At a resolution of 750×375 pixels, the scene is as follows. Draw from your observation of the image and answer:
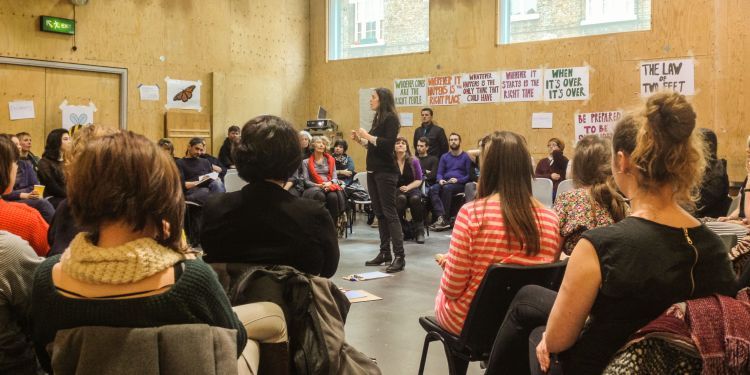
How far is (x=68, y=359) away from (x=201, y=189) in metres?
5.92

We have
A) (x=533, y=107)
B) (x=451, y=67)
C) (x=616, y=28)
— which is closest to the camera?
(x=616, y=28)

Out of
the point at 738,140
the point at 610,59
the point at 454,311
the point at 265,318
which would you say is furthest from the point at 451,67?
the point at 265,318

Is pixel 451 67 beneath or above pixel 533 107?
above

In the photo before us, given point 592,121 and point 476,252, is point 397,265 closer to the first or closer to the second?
point 476,252

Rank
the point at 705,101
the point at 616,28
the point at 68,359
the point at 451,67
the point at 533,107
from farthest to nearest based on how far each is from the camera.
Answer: the point at 451,67 → the point at 533,107 → the point at 616,28 → the point at 705,101 → the point at 68,359

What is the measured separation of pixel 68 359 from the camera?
49.8 inches

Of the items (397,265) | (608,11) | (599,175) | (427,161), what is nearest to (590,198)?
(599,175)

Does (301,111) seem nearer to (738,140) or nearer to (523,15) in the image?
(523,15)

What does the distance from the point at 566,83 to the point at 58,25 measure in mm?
6626

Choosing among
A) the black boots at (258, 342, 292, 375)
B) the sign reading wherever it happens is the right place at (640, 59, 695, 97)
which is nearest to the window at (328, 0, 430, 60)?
the sign reading wherever it happens is the right place at (640, 59, 695, 97)

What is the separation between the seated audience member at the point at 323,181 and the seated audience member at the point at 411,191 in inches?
28.1

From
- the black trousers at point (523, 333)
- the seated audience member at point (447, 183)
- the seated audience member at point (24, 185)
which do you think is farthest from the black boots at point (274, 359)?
the seated audience member at point (447, 183)

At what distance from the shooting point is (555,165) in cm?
811

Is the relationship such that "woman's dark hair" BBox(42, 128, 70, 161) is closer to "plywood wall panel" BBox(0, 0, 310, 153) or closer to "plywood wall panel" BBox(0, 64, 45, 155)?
"plywood wall panel" BBox(0, 64, 45, 155)
